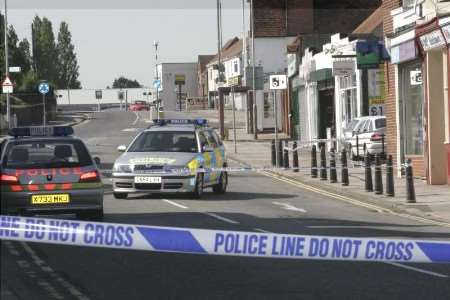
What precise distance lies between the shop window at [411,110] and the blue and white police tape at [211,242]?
18.0 metres

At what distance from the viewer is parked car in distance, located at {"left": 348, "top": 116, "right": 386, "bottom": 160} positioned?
31250 mm

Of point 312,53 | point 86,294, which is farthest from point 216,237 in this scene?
point 312,53

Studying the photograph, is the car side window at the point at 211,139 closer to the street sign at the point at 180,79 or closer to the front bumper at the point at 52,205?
the front bumper at the point at 52,205

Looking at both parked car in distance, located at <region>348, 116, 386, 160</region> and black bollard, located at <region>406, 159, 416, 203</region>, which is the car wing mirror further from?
parked car in distance, located at <region>348, 116, 386, 160</region>

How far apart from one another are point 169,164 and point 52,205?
502 cm

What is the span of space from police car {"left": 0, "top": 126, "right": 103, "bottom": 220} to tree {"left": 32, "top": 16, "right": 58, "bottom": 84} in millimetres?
86602

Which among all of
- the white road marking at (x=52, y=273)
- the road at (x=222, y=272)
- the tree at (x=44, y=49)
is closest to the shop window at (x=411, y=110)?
the road at (x=222, y=272)

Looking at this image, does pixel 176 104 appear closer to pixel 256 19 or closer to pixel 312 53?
pixel 256 19

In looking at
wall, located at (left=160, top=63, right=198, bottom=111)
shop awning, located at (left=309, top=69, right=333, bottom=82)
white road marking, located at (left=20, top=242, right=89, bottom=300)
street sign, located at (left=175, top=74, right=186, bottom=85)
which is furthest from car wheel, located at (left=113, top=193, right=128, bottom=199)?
street sign, located at (left=175, top=74, right=186, bottom=85)

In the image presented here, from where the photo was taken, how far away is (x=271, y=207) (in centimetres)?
1788

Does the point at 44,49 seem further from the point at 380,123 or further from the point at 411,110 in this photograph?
the point at 411,110

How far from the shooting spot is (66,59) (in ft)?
408

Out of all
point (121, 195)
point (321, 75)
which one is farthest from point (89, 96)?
point (121, 195)

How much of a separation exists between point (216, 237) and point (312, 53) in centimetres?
3826
